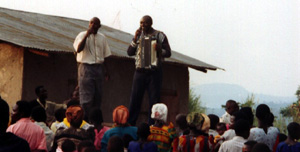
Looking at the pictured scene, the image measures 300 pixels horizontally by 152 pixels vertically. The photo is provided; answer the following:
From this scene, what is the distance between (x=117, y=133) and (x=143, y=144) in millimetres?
605

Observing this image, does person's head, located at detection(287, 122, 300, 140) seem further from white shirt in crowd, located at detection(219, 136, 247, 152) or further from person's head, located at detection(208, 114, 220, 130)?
person's head, located at detection(208, 114, 220, 130)

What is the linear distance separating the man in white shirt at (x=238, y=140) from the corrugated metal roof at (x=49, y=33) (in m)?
5.69

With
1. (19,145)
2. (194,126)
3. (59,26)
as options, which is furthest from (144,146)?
(59,26)

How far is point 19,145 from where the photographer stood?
4.91 meters

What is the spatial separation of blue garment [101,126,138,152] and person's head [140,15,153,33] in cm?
253

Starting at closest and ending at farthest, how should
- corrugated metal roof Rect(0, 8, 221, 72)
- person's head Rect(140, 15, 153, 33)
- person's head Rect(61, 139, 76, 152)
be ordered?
person's head Rect(61, 139, 76, 152) → person's head Rect(140, 15, 153, 33) → corrugated metal roof Rect(0, 8, 221, 72)

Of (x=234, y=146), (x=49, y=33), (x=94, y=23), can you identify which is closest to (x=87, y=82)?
(x=94, y=23)

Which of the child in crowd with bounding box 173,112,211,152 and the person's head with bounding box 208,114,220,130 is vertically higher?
the person's head with bounding box 208,114,220,130

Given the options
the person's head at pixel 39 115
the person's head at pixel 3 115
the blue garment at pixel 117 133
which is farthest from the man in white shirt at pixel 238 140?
the person's head at pixel 3 115

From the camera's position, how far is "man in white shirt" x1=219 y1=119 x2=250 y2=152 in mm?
7152

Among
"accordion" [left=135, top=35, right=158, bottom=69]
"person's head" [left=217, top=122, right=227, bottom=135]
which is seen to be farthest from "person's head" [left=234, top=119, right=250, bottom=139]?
"accordion" [left=135, top=35, right=158, bottom=69]

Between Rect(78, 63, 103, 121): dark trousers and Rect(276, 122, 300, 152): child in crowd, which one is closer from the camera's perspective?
Rect(276, 122, 300, 152): child in crowd

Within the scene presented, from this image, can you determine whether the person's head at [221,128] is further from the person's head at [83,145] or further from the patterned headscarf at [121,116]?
the person's head at [83,145]

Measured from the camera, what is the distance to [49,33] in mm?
14570
